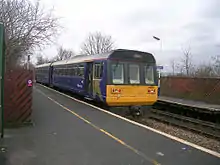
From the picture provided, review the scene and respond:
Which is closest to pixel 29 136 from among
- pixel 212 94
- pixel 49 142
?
pixel 49 142

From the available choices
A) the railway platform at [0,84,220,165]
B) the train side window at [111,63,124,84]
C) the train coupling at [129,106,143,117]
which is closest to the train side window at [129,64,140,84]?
the train side window at [111,63,124,84]

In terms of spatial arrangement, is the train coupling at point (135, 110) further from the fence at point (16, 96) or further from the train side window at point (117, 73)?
the fence at point (16, 96)

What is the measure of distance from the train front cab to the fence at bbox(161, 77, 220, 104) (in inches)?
288

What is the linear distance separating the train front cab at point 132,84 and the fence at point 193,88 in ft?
24.0

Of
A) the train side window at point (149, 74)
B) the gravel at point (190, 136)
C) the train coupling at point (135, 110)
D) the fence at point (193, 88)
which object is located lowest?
the gravel at point (190, 136)

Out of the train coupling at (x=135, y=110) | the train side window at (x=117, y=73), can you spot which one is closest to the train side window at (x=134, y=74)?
the train side window at (x=117, y=73)

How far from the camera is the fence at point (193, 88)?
71.7 feet

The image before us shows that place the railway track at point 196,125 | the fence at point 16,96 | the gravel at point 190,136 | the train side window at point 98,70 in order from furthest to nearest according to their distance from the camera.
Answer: the train side window at point 98,70
the railway track at point 196,125
the gravel at point 190,136
the fence at point 16,96

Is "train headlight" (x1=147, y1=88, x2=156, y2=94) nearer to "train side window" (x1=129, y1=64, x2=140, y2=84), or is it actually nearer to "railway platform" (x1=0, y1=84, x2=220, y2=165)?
"train side window" (x1=129, y1=64, x2=140, y2=84)

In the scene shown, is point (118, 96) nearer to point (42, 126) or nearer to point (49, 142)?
point (42, 126)

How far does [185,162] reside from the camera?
622 cm

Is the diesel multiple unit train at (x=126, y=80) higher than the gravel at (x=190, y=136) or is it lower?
Result: higher

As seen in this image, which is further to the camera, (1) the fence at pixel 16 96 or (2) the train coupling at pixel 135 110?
(2) the train coupling at pixel 135 110

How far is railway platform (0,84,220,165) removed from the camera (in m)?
6.28
